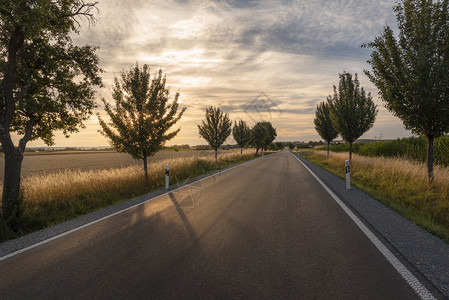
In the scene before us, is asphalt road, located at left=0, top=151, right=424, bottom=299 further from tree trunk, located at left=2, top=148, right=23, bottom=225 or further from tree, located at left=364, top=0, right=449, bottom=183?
tree, located at left=364, top=0, right=449, bottom=183

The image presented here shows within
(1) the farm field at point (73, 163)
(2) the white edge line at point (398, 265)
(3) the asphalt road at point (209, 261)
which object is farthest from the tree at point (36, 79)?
(1) the farm field at point (73, 163)

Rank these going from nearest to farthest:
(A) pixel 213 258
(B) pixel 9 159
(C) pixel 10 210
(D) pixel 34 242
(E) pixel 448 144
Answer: (A) pixel 213 258, (D) pixel 34 242, (C) pixel 10 210, (B) pixel 9 159, (E) pixel 448 144

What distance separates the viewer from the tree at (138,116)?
1093 centimetres

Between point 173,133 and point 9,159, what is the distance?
22.1ft

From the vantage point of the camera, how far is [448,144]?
1437 centimetres

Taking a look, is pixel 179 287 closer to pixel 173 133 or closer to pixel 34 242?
pixel 34 242

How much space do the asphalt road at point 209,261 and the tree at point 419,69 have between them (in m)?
5.67

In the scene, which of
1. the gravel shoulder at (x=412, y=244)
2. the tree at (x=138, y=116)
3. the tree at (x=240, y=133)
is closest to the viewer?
the gravel shoulder at (x=412, y=244)

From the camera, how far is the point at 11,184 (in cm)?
601

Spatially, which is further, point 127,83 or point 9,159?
point 127,83

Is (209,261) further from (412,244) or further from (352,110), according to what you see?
(352,110)

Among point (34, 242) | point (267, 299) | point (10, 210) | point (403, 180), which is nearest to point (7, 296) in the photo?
point (34, 242)

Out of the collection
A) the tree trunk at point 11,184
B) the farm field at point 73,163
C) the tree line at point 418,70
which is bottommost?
the farm field at point 73,163

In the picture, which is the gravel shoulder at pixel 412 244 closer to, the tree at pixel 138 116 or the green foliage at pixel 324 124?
the tree at pixel 138 116
